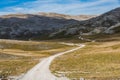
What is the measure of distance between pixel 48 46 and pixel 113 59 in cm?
9351

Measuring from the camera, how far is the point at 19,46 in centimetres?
16362

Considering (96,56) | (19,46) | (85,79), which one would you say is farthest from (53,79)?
(19,46)

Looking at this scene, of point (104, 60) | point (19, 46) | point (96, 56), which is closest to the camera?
point (104, 60)

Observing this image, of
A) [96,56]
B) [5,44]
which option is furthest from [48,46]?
[96,56]

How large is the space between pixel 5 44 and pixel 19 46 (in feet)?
23.1

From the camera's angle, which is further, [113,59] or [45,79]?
[113,59]

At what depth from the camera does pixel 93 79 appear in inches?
1550

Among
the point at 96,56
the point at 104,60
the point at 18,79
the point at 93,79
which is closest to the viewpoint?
the point at 93,79

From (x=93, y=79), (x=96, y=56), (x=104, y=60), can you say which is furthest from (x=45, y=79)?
(x=96, y=56)

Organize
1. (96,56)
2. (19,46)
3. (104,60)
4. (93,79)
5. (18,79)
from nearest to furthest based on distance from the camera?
(93,79) < (18,79) < (104,60) < (96,56) < (19,46)

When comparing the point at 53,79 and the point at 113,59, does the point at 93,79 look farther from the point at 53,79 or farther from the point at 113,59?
the point at 113,59

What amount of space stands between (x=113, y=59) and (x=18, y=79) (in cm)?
3761

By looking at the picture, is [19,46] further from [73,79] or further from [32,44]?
[73,79]

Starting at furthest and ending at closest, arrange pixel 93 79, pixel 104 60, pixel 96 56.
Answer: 1. pixel 96 56
2. pixel 104 60
3. pixel 93 79
